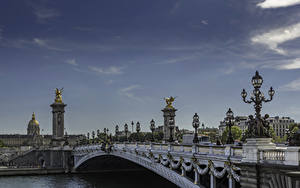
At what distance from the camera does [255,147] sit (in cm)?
1631

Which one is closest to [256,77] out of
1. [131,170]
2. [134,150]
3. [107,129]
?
[134,150]

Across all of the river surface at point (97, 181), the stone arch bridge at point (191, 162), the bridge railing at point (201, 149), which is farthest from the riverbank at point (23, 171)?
the bridge railing at point (201, 149)

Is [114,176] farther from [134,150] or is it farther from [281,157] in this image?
[281,157]

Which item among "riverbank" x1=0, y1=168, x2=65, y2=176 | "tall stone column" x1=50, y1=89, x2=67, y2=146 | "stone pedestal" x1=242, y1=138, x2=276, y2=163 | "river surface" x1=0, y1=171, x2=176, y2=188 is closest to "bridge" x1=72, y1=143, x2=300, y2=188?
"stone pedestal" x1=242, y1=138, x2=276, y2=163

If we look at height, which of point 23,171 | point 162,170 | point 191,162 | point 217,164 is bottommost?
point 23,171

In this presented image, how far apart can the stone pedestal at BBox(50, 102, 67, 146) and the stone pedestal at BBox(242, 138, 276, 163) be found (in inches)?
2668

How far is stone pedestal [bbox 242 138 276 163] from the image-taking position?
1619 centimetres

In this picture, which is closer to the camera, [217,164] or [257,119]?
[257,119]

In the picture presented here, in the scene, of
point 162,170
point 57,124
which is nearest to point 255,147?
point 162,170

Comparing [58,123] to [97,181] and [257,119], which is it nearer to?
[97,181]

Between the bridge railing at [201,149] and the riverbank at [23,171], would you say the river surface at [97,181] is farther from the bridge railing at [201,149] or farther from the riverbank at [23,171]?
the bridge railing at [201,149]

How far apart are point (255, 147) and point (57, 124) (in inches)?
2692

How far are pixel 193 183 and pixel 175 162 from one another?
490cm

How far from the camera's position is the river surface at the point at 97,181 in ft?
161
